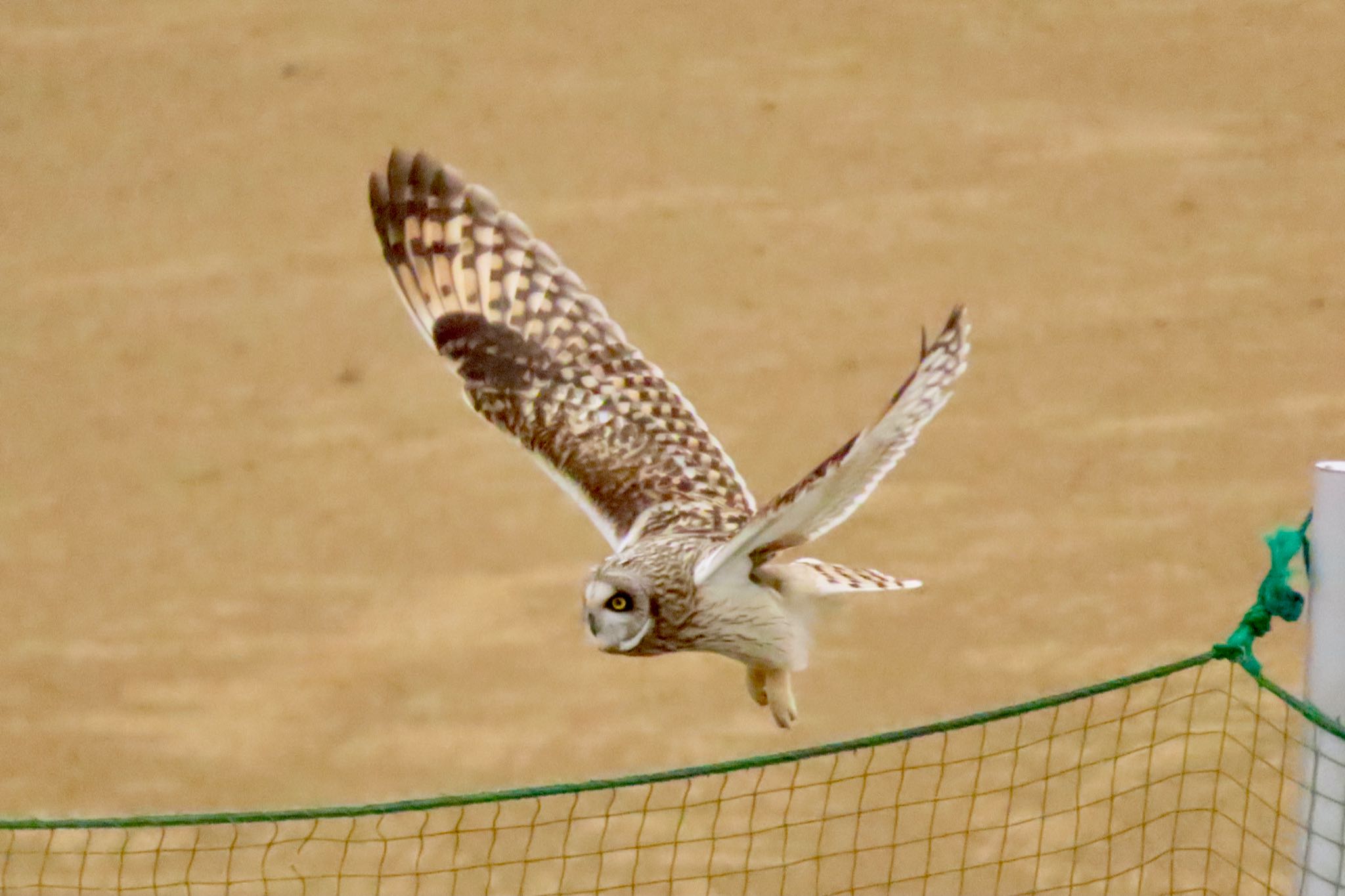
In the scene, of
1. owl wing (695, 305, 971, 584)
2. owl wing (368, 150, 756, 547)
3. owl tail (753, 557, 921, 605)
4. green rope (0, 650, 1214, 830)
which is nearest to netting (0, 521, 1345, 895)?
owl wing (368, 150, 756, 547)

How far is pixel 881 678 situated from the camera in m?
3.01

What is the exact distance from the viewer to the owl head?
1433 mm

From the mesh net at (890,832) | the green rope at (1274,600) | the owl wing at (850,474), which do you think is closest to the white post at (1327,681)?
the green rope at (1274,600)

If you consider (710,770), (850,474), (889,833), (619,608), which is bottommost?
(889,833)

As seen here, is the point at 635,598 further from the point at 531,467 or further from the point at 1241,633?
the point at 531,467

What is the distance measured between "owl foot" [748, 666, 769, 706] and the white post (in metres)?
0.48

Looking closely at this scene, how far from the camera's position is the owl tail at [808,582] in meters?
1.47

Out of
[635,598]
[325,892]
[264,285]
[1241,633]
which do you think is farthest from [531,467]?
[1241,633]

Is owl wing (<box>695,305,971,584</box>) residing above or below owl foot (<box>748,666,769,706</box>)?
above

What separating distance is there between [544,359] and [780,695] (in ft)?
1.72

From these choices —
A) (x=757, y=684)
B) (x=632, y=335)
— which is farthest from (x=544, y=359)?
(x=632, y=335)

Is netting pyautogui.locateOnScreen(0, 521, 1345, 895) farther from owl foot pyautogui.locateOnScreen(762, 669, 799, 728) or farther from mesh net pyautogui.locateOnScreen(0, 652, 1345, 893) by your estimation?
owl foot pyautogui.locateOnScreen(762, 669, 799, 728)

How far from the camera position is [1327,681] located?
1.27 m

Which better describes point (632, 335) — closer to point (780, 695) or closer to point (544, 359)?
point (544, 359)
